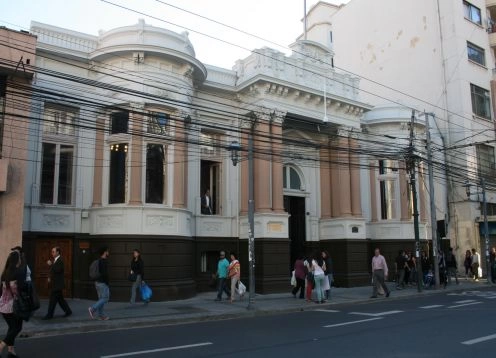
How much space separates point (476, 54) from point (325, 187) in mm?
16659

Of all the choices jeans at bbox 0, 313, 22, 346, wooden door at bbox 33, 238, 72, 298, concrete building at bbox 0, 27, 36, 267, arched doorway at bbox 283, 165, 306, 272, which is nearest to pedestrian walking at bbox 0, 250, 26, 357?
jeans at bbox 0, 313, 22, 346

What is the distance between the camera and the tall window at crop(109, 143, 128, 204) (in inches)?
666

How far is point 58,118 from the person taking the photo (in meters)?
17.0

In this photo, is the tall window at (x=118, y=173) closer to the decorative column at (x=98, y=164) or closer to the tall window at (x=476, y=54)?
the decorative column at (x=98, y=164)

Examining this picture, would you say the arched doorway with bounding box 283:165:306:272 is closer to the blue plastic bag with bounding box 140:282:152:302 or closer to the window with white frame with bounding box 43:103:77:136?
the blue plastic bag with bounding box 140:282:152:302

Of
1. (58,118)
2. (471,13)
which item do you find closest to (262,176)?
(58,118)

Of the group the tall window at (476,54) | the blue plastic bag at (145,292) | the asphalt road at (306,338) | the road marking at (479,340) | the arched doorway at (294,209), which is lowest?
the asphalt road at (306,338)

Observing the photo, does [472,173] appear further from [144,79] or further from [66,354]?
[66,354]

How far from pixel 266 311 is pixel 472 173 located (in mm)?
19537

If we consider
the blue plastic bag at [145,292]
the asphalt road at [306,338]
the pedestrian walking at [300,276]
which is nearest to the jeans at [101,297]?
the asphalt road at [306,338]

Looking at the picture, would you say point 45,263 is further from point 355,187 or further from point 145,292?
point 355,187

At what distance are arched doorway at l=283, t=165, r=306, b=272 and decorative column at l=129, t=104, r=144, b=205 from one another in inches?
319

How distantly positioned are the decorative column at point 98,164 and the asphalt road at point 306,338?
264 inches

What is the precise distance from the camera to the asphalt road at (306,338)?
8.05 meters
